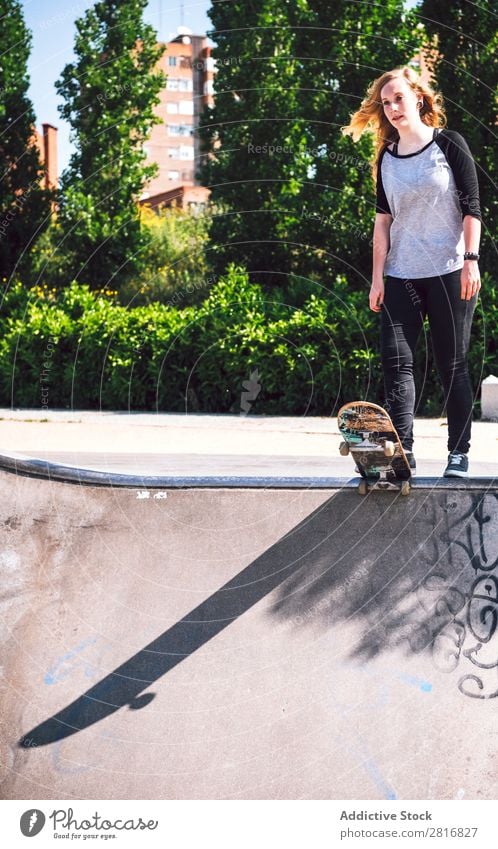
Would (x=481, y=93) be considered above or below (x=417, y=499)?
above

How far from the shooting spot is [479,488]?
4.54 metres

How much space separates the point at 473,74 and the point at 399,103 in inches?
429

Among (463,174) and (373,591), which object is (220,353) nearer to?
(463,174)

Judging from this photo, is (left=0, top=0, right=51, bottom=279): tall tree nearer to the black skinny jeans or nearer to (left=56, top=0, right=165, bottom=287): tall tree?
(left=56, top=0, right=165, bottom=287): tall tree

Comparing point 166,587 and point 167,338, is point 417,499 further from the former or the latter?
point 167,338

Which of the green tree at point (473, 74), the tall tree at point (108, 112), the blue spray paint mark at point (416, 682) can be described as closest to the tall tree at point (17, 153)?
the tall tree at point (108, 112)

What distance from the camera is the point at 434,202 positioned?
4.71 metres

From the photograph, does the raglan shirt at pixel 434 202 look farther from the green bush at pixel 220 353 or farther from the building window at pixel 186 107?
the building window at pixel 186 107

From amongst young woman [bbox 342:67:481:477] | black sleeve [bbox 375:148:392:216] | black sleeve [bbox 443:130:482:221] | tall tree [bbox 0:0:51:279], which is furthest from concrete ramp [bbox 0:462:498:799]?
tall tree [bbox 0:0:51:279]

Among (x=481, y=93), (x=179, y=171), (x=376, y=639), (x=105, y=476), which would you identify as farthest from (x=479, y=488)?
(x=179, y=171)

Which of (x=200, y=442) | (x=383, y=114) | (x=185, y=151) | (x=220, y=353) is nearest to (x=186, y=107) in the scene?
(x=185, y=151)

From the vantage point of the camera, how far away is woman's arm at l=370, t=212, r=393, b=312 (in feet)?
16.0

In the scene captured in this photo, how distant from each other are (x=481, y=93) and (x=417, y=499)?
11.9m

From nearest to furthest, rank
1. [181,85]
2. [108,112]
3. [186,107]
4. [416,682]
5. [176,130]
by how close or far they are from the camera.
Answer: [416,682] < [108,112] < [176,130] < [186,107] < [181,85]
